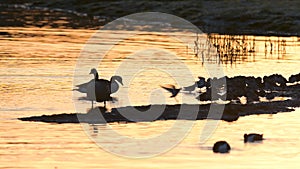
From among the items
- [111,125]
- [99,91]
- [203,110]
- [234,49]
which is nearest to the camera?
[111,125]

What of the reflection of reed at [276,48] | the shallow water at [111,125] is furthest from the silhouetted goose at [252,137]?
the reflection of reed at [276,48]

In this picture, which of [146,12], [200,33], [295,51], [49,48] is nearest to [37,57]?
[49,48]

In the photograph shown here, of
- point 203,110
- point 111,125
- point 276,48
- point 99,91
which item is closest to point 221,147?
point 111,125

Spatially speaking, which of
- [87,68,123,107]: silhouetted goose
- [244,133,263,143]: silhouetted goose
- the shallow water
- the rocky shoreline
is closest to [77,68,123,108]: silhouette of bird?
[87,68,123,107]: silhouetted goose

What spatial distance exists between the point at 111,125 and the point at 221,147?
278 centimetres

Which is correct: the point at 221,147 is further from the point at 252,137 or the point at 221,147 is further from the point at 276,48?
the point at 276,48

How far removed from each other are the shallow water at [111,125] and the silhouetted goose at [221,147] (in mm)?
159

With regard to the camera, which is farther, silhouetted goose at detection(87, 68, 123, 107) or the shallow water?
silhouetted goose at detection(87, 68, 123, 107)

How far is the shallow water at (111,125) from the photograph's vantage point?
13.4 meters

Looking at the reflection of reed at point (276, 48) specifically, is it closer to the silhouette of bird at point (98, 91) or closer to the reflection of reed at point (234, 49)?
the reflection of reed at point (234, 49)

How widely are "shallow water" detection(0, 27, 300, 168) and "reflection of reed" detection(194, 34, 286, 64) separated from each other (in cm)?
16

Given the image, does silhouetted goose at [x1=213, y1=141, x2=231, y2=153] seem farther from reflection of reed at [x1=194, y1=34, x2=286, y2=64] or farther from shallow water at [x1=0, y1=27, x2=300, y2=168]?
reflection of reed at [x1=194, y1=34, x2=286, y2=64]

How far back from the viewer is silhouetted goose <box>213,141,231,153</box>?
14188 mm

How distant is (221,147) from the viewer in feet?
46.5
